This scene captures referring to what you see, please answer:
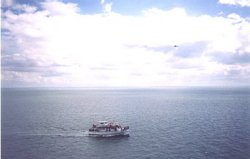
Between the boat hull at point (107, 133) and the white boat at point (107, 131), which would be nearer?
the boat hull at point (107, 133)

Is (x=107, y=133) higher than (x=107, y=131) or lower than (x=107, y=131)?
lower

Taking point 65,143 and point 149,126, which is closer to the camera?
point 65,143

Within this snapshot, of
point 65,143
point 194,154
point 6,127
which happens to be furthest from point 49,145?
point 194,154

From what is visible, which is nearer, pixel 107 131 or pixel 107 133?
pixel 107 133

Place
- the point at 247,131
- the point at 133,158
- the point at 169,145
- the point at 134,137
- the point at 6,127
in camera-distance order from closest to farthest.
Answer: the point at 133,158 → the point at 169,145 → the point at 134,137 → the point at 247,131 → the point at 6,127

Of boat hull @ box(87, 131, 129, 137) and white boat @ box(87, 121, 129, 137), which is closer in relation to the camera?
boat hull @ box(87, 131, 129, 137)

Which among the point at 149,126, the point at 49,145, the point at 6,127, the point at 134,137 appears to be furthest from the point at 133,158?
the point at 6,127

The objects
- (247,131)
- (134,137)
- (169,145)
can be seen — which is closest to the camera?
(169,145)

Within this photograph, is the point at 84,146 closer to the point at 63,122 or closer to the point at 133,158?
the point at 133,158

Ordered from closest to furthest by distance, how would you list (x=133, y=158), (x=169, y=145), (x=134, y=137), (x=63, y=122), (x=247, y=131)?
(x=133, y=158), (x=169, y=145), (x=134, y=137), (x=247, y=131), (x=63, y=122)

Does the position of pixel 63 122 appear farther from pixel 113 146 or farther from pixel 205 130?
pixel 205 130
